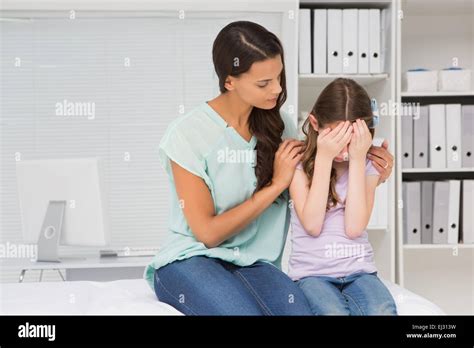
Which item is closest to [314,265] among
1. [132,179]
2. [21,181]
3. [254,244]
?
[254,244]

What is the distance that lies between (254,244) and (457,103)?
151cm

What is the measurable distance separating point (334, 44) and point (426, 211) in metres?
0.67

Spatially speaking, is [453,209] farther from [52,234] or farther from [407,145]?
[52,234]

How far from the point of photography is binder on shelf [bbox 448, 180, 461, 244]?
2.59m

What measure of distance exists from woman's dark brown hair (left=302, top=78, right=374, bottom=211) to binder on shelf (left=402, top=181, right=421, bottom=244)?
101cm

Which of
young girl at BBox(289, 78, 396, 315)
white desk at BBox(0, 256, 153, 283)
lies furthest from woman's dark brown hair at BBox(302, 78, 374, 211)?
white desk at BBox(0, 256, 153, 283)

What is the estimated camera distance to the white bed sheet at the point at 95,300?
1.39 meters

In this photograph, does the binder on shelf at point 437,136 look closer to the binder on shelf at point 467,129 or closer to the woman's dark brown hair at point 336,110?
the binder on shelf at point 467,129

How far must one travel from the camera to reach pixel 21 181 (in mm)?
2342

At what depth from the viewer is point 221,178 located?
1519mm

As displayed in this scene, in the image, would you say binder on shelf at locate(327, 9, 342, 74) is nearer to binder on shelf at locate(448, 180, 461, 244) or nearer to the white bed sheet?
binder on shelf at locate(448, 180, 461, 244)

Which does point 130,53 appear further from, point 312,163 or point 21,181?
point 312,163

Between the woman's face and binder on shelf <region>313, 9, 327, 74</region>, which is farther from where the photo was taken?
binder on shelf <region>313, 9, 327, 74</region>
